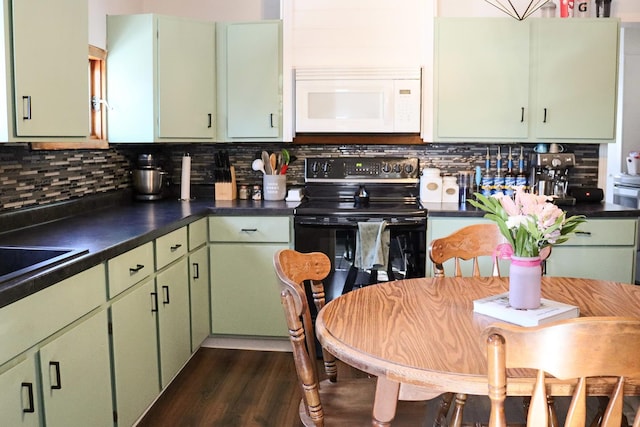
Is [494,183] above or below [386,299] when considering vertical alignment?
above

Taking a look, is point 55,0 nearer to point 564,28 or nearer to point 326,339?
point 326,339

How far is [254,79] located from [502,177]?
66.2 inches

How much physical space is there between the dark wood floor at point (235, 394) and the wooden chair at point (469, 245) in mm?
788

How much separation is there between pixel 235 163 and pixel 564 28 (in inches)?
86.0

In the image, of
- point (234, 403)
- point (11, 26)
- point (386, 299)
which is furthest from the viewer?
point (234, 403)

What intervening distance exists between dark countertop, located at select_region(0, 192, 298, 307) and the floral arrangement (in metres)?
1.25

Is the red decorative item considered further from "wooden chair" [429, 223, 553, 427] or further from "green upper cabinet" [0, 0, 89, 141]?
"green upper cabinet" [0, 0, 89, 141]

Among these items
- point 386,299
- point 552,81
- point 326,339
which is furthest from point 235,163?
point 326,339

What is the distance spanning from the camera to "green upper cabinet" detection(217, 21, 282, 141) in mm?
3787

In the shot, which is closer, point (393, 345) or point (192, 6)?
point (393, 345)

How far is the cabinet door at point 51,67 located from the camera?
2.27 m

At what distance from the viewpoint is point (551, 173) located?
13.1 feet

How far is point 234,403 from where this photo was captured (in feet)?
9.96

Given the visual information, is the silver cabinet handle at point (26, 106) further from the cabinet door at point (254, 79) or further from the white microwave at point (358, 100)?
the white microwave at point (358, 100)
